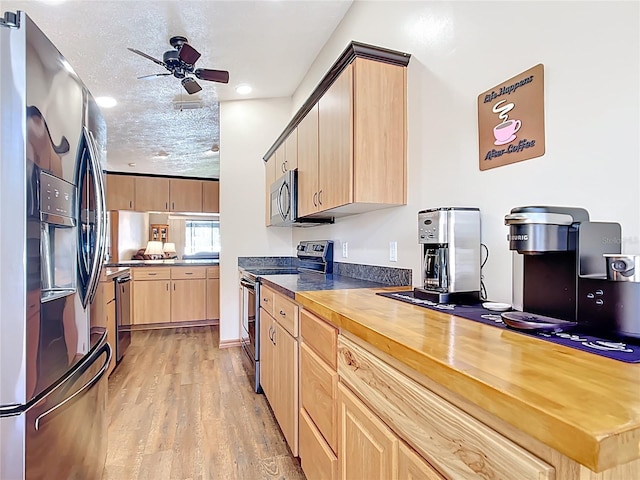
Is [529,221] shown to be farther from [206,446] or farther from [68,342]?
[206,446]

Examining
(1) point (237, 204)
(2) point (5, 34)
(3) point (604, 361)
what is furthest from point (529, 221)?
(1) point (237, 204)

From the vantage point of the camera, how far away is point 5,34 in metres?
1.08

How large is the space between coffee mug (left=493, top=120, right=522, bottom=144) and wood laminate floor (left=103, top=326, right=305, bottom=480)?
1.78 metres

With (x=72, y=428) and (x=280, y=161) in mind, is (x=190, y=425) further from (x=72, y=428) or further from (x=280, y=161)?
(x=280, y=161)

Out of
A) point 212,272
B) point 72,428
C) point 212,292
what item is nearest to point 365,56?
point 72,428

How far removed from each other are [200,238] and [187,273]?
3.48 m

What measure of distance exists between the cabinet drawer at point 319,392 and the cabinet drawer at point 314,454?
0.03m

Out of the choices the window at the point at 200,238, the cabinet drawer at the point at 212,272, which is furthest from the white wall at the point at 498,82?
the window at the point at 200,238

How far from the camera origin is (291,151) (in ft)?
10.0

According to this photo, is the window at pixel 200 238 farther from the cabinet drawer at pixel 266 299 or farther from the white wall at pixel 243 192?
the cabinet drawer at pixel 266 299

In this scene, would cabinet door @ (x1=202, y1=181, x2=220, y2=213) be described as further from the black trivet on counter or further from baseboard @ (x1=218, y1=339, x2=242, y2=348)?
the black trivet on counter

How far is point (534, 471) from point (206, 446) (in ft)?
6.58

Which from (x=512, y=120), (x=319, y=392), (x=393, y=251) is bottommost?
(x=319, y=392)

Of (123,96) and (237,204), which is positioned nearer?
(123,96)
